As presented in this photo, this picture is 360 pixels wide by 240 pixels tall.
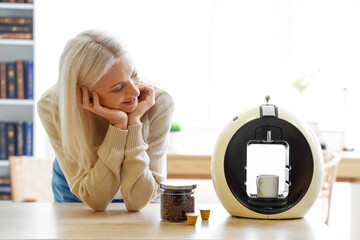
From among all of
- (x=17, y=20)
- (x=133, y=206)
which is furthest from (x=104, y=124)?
(x=17, y=20)

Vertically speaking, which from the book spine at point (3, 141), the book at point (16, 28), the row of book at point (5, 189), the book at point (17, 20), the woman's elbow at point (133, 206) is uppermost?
the book at point (17, 20)

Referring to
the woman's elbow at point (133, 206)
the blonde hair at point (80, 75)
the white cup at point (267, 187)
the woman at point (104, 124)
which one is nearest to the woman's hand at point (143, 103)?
the woman at point (104, 124)

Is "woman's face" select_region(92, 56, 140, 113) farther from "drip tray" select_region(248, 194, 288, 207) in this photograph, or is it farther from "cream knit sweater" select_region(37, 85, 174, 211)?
"drip tray" select_region(248, 194, 288, 207)

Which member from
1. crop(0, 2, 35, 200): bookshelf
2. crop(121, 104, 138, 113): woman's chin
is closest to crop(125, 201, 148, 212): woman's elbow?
crop(121, 104, 138, 113): woman's chin

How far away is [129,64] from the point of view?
1.52 meters

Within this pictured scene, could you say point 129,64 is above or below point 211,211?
above

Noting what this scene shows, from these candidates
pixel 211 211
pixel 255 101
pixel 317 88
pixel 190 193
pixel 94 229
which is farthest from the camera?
pixel 255 101

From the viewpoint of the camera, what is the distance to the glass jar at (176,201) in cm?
134

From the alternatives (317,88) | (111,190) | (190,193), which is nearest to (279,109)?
(190,193)

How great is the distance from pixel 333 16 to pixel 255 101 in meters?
0.82

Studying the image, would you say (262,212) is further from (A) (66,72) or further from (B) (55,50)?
(B) (55,50)

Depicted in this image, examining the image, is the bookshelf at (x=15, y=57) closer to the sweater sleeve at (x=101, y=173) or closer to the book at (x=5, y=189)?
the book at (x=5, y=189)

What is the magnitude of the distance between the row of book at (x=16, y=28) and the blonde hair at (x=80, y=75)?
237 centimetres

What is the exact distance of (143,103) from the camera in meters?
1.61
